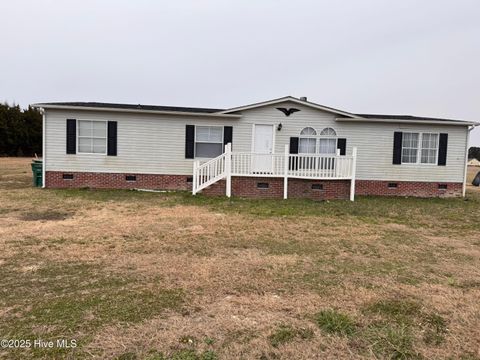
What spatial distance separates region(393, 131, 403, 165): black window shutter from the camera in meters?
13.9

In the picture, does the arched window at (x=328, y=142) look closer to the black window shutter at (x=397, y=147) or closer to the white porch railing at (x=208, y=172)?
the black window shutter at (x=397, y=147)

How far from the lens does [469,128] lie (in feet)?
45.8

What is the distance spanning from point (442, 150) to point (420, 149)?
2.72ft

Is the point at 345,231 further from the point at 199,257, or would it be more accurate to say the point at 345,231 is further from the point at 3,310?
the point at 3,310

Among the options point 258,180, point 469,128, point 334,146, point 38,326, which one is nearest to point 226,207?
point 258,180

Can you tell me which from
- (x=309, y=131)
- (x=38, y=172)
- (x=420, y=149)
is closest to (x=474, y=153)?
(x=420, y=149)

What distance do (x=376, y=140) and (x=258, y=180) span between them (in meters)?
5.20

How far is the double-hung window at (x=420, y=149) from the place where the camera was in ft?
46.1

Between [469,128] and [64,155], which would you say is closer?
[64,155]

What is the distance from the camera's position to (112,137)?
13.0m

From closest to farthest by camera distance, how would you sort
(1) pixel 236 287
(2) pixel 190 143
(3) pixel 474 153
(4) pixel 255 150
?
(1) pixel 236 287 < (2) pixel 190 143 < (4) pixel 255 150 < (3) pixel 474 153

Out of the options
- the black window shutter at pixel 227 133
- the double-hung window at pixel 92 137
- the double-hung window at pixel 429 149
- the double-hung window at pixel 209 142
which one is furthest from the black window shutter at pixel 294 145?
the double-hung window at pixel 92 137

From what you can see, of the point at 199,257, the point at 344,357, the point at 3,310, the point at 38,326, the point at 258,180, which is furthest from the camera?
the point at 258,180

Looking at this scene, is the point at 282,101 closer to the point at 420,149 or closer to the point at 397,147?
the point at 397,147
